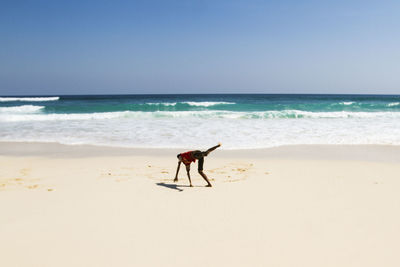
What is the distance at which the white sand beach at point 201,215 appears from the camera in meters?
3.19

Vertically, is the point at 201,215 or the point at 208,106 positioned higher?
the point at 208,106

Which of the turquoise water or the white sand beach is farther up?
the turquoise water

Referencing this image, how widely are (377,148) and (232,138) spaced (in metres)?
5.38

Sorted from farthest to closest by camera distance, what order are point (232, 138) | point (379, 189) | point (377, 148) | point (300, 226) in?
1. point (232, 138)
2. point (377, 148)
3. point (379, 189)
4. point (300, 226)

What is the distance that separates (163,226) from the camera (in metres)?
3.85

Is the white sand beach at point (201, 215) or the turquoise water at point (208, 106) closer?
the white sand beach at point (201, 215)

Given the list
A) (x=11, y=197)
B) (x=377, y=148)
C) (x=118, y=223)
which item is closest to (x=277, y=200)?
(x=118, y=223)

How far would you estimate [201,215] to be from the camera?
13.8ft

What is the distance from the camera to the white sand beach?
3.19 m

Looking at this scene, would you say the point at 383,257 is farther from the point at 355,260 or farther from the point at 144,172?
the point at 144,172

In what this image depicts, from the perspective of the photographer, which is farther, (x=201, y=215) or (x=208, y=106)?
(x=208, y=106)

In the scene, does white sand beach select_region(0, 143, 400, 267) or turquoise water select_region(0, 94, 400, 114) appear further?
turquoise water select_region(0, 94, 400, 114)

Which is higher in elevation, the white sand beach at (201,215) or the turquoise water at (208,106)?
the turquoise water at (208,106)

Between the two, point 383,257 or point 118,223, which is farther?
point 118,223
